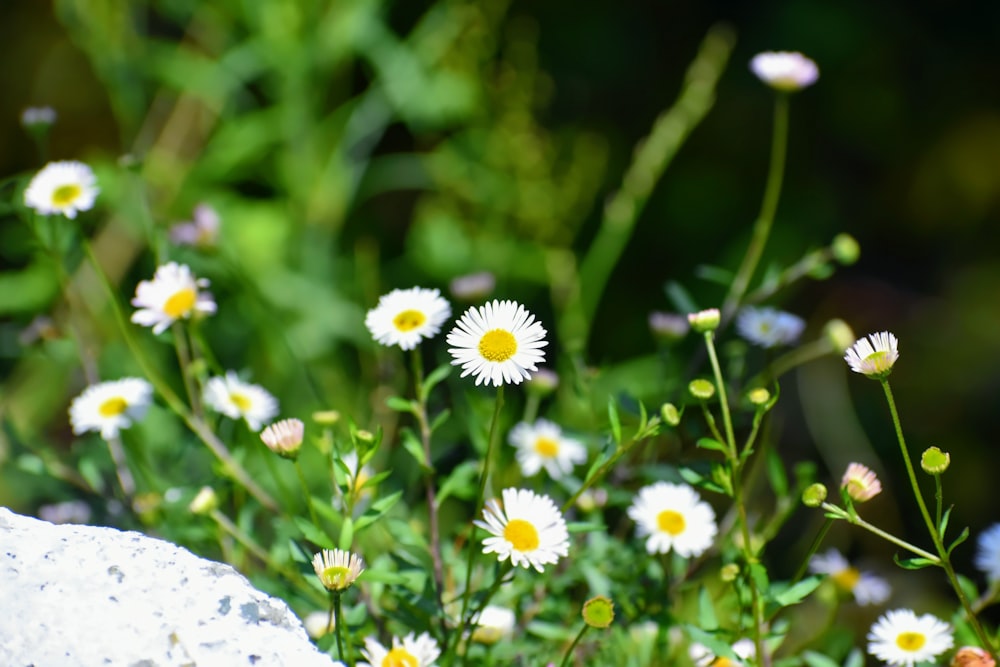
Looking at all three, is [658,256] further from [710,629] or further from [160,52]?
[710,629]

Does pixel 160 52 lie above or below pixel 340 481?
above

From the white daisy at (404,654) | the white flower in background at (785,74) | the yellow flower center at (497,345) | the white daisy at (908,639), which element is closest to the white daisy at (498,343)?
the yellow flower center at (497,345)

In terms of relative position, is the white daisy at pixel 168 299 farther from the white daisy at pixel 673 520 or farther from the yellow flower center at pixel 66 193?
the white daisy at pixel 673 520

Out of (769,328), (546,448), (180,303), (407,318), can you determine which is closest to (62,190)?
(180,303)

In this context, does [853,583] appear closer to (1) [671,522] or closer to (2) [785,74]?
(1) [671,522]

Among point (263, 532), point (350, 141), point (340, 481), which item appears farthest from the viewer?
point (350, 141)

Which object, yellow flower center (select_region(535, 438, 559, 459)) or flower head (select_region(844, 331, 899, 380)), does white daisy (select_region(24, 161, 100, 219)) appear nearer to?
yellow flower center (select_region(535, 438, 559, 459))

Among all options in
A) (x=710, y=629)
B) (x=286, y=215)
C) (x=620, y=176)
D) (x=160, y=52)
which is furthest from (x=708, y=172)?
(x=710, y=629)
